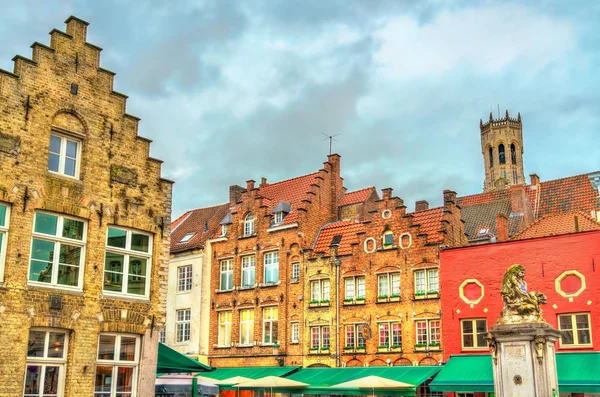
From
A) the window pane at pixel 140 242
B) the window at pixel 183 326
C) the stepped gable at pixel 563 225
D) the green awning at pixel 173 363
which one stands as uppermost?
the stepped gable at pixel 563 225

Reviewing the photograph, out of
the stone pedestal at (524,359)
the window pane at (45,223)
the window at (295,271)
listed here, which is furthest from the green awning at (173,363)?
the window at (295,271)

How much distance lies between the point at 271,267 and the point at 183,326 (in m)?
6.21

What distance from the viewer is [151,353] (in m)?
19.8

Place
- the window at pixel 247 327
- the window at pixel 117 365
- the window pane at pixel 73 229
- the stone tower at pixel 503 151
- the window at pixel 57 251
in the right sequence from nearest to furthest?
1. the window at pixel 57 251
2. the window pane at pixel 73 229
3. the window at pixel 117 365
4. the window at pixel 247 327
5. the stone tower at pixel 503 151

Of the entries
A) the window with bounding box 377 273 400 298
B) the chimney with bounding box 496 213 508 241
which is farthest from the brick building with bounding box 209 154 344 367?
the chimney with bounding box 496 213 508 241

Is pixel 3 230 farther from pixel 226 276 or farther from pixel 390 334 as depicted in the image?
pixel 226 276

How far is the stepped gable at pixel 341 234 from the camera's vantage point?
34.0 m

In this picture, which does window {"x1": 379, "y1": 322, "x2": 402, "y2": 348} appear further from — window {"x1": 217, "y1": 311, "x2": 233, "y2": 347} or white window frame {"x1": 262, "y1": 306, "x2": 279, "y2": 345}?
window {"x1": 217, "y1": 311, "x2": 233, "y2": 347}

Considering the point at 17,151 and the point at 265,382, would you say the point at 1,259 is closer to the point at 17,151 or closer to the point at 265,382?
the point at 17,151

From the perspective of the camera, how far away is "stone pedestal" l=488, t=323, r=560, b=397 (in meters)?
16.9

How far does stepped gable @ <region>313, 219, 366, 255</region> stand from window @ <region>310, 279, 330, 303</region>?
148cm

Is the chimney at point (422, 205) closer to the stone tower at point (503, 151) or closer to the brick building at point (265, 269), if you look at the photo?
the brick building at point (265, 269)

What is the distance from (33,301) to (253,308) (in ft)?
63.1

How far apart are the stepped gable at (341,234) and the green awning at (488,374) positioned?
7639 mm
